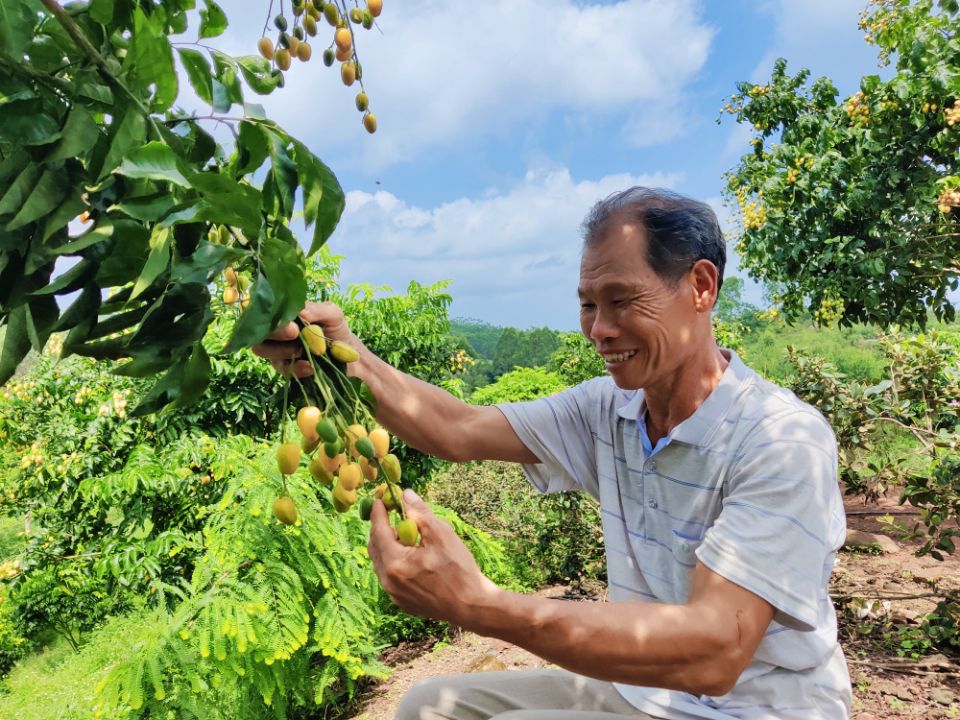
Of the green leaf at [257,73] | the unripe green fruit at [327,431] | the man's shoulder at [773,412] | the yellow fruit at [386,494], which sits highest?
the green leaf at [257,73]

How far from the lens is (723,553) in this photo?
48.5 inches

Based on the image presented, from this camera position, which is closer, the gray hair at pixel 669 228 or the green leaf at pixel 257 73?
the green leaf at pixel 257 73

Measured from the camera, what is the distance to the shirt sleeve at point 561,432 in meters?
1.79

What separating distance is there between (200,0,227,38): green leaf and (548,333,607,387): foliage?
495 centimetres

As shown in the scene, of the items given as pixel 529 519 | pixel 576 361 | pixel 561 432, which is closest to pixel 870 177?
pixel 576 361

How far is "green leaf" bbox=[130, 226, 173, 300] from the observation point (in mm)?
742

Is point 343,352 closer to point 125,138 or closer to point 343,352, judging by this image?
point 343,352

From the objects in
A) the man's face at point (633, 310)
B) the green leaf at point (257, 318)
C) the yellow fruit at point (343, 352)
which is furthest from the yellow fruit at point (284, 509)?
the man's face at point (633, 310)

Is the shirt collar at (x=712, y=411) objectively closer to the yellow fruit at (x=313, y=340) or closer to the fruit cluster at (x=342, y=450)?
the fruit cluster at (x=342, y=450)

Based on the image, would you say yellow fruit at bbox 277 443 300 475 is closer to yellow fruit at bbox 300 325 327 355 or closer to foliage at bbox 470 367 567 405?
yellow fruit at bbox 300 325 327 355

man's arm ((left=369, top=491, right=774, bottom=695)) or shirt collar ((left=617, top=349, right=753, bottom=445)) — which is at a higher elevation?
shirt collar ((left=617, top=349, right=753, bottom=445))

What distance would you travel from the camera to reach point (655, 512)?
156cm

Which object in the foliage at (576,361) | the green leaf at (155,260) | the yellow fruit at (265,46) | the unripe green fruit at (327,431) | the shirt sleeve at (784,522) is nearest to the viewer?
the green leaf at (155,260)

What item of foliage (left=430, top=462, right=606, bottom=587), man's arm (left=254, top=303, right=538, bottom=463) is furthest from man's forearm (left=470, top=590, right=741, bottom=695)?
foliage (left=430, top=462, right=606, bottom=587)
